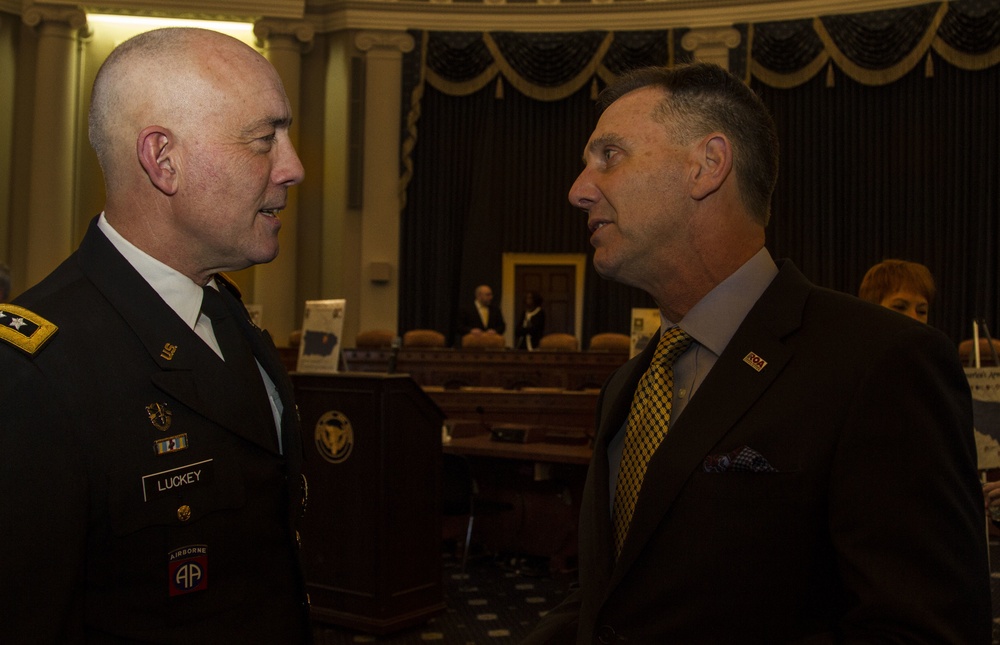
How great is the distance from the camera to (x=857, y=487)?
1117 mm

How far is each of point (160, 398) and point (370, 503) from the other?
3.14 meters

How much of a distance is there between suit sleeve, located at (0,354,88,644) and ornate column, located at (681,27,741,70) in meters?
11.9

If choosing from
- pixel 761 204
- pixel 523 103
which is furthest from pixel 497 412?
pixel 523 103

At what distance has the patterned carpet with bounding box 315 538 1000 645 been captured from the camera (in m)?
4.21

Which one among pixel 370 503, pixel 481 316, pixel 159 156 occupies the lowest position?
pixel 370 503

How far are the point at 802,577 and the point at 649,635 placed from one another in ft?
0.75

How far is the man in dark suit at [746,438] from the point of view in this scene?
1.10 meters

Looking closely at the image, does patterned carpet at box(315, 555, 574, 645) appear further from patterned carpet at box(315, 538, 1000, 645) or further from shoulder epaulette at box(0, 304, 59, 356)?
shoulder epaulette at box(0, 304, 59, 356)

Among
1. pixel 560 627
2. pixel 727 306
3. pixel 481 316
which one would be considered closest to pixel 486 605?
pixel 560 627

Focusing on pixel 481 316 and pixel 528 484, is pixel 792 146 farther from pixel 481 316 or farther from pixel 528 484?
pixel 528 484

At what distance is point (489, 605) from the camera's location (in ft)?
15.8

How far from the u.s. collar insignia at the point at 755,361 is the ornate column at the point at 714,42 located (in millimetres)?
11491

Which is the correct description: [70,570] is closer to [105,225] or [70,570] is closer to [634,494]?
[105,225]

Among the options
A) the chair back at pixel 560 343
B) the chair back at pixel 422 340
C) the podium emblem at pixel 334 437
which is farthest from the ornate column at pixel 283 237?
the podium emblem at pixel 334 437
